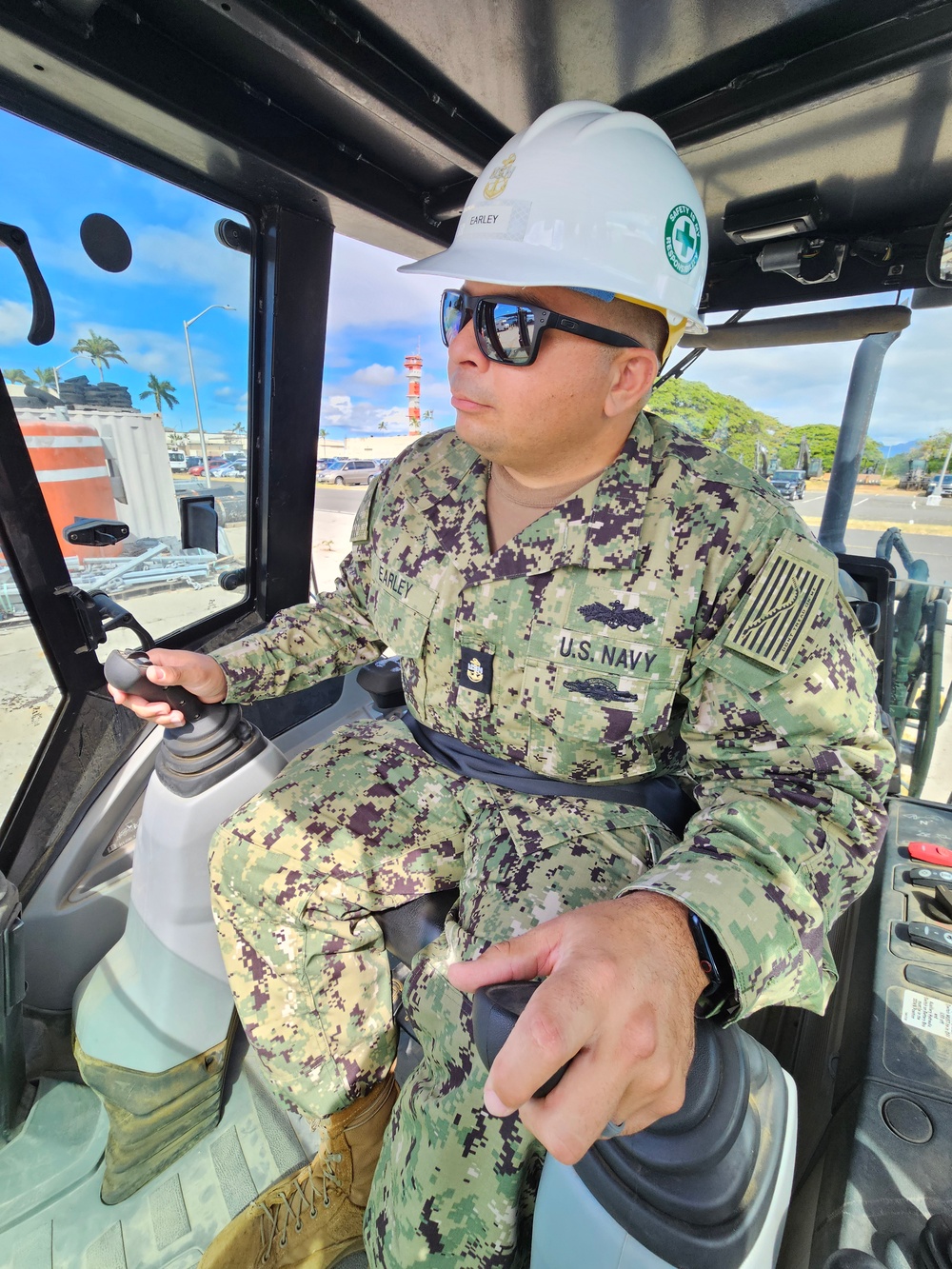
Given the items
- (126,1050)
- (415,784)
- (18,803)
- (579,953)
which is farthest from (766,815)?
(18,803)

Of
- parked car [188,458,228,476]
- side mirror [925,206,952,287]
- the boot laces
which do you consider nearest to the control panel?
the boot laces

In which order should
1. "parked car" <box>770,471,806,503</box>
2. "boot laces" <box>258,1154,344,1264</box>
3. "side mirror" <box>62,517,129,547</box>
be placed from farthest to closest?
"parked car" <box>770,471,806,503</box> → "side mirror" <box>62,517,129,547</box> → "boot laces" <box>258,1154,344,1264</box>

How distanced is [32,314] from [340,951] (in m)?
1.43

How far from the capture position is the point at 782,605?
104 cm

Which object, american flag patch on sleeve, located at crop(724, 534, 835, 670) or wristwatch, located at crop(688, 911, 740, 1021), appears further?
american flag patch on sleeve, located at crop(724, 534, 835, 670)

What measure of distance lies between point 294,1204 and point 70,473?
1613mm

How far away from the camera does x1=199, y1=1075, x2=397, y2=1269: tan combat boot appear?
1.19 m

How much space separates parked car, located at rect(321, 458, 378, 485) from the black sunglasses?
3.16 ft

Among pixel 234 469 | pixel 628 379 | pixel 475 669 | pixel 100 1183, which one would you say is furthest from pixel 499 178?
pixel 100 1183

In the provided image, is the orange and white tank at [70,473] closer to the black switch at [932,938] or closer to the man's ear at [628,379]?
the man's ear at [628,379]

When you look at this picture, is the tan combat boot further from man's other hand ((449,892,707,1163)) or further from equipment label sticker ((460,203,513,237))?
equipment label sticker ((460,203,513,237))

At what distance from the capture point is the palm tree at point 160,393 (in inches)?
63.1

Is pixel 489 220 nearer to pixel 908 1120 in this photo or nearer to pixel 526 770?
pixel 526 770

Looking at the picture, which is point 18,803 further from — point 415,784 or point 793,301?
point 793,301
